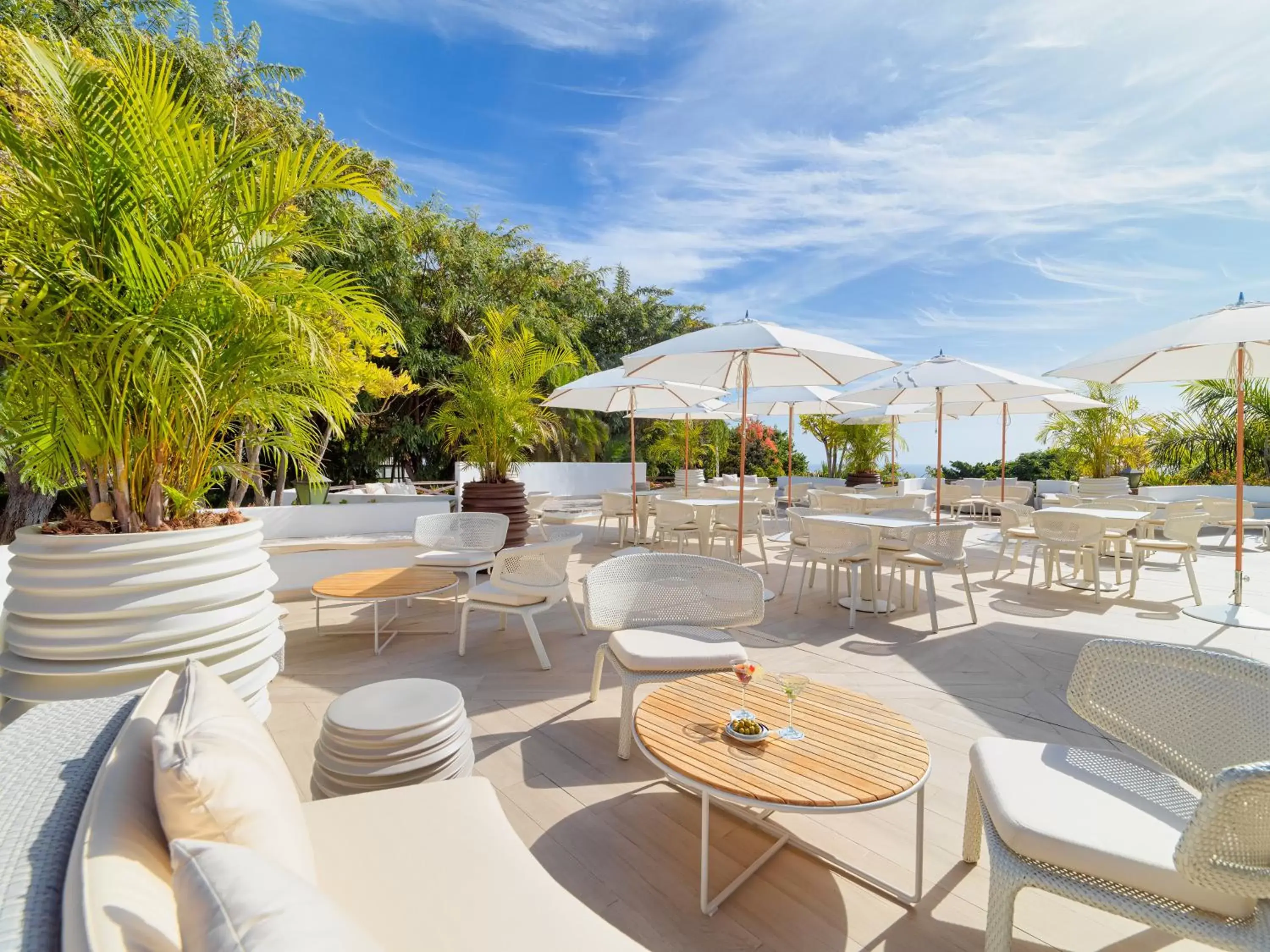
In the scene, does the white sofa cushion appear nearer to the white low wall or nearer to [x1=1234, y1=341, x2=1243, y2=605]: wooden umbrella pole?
→ [x1=1234, y1=341, x2=1243, y2=605]: wooden umbrella pole

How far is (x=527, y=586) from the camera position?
12.4 ft

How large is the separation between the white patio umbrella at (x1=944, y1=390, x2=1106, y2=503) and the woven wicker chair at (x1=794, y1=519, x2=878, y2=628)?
4.04 meters

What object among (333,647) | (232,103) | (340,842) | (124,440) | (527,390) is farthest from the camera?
(232,103)

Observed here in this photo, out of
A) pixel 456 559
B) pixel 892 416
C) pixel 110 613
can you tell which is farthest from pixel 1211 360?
pixel 110 613

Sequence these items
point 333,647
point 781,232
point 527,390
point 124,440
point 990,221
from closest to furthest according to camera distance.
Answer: point 124,440, point 333,647, point 527,390, point 990,221, point 781,232

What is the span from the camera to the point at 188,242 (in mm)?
1883

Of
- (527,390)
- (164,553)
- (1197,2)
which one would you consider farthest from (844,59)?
(164,553)

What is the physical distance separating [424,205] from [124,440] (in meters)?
12.6

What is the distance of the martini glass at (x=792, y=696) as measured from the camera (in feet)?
6.20

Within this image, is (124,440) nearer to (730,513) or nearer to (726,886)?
(726,886)

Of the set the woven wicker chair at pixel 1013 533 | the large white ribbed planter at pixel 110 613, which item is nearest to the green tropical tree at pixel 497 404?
the large white ribbed planter at pixel 110 613

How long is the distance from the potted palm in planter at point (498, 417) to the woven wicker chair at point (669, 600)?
121 inches

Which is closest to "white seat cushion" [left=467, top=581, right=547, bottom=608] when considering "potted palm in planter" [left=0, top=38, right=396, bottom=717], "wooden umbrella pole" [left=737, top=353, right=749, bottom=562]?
"potted palm in planter" [left=0, top=38, right=396, bottom=717]

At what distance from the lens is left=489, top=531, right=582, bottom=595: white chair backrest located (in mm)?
3758
